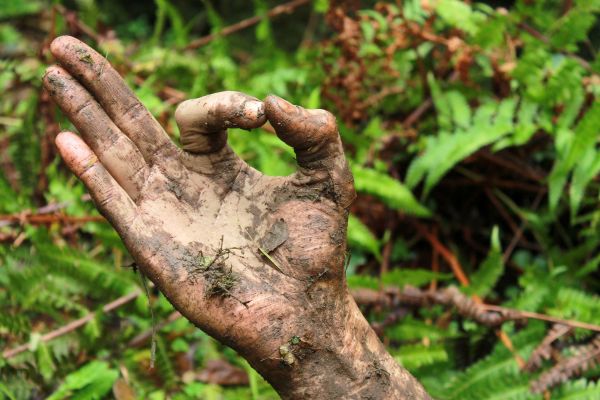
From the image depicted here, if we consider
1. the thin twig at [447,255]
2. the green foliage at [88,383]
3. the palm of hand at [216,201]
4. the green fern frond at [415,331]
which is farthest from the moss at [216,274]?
the thin twig at [447,255]

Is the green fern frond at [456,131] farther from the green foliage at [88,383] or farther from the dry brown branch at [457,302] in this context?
the green foliage at [88,383]

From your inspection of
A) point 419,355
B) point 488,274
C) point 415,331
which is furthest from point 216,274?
point 488,274

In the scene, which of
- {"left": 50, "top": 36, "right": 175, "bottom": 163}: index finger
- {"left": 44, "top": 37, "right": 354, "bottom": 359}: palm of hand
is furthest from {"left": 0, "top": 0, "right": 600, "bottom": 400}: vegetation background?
{"left": 50, "top": 36, "right": 175, "bottom": 163}: index finger

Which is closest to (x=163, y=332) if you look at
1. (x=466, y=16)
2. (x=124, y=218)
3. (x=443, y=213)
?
(x=124, y=218)

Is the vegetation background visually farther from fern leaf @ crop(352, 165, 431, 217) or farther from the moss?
the moss

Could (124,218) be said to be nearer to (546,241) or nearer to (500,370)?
(500,370)

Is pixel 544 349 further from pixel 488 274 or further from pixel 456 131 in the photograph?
pixel 456 131

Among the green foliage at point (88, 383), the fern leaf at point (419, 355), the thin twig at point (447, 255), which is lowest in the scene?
the thin twig at point (447, 255)
